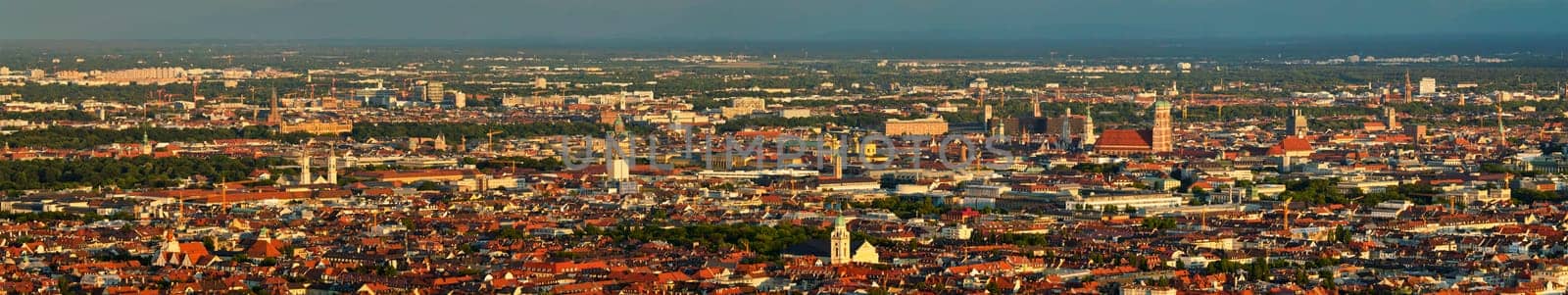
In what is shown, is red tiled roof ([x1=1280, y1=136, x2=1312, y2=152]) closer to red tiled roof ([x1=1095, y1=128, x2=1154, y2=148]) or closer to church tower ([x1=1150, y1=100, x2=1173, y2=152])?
church tower ([x1=1150, y1=100, x2=1173, y2=152])

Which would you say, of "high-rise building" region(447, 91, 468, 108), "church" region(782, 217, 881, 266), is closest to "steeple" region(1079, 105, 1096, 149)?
"high-rise building" region(447, 91, 468, 108)

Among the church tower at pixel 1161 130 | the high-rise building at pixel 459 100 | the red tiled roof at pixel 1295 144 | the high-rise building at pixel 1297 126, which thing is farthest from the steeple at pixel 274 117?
the red tiled roof at pixel 1295 144

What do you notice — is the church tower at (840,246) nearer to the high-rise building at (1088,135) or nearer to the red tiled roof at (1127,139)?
the red tiled roof at (1127,139)

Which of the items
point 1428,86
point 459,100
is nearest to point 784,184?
point 459,100

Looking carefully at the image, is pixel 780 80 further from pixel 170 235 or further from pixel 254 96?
pixel 170 235

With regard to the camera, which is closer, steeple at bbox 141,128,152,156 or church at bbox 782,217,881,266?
church at bbox 782,217,881,266

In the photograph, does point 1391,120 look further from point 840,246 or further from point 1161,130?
point 840,246
